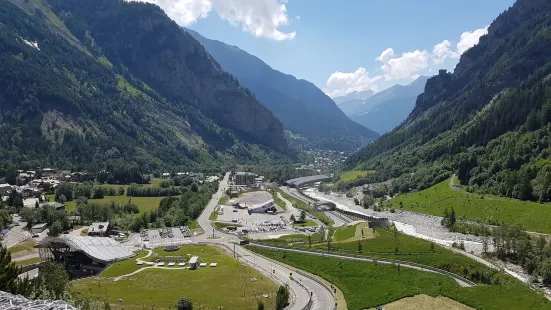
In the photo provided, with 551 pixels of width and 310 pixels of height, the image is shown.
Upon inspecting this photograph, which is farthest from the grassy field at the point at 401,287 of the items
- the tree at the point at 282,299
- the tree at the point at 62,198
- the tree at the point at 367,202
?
the tree at the point at 62,198

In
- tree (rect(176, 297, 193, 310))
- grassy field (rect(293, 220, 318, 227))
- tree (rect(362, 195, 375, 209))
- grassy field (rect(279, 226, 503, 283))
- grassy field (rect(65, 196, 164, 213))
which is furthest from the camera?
tree (rect(362, 195, 375, 209))

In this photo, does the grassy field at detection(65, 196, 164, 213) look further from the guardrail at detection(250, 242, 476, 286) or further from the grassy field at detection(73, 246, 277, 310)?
the grassy field at detection(73, 246, 277, 310)

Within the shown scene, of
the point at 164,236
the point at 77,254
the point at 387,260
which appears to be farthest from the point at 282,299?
the point at 164,236

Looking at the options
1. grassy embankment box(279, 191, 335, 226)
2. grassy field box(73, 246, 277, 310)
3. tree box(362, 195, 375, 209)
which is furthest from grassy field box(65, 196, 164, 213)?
tree box(362, 195, 375, 209)

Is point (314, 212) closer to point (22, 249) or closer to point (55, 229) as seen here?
point (55, 229)

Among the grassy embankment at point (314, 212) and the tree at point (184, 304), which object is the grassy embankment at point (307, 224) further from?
the tree at point (184, 304)

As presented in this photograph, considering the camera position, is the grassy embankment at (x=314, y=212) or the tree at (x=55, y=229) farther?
the grassy embankment at (x=314, y=212)

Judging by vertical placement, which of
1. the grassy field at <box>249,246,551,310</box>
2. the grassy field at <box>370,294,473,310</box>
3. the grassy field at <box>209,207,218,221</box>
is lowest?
the grassy field at <box>370,294,473,310</box>
